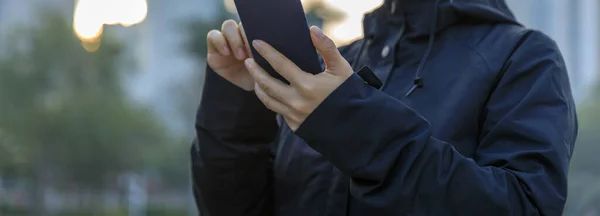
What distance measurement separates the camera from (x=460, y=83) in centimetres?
97

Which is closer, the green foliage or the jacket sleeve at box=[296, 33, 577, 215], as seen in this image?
the jacket sleeve at box=[296, 33, 577, 215]

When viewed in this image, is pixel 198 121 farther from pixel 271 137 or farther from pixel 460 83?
pixel 460 83

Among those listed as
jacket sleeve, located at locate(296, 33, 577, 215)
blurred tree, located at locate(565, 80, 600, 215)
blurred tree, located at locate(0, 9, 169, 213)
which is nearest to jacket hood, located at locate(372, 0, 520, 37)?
jacket sleeve, located at locate(296, 33, 577, 215)

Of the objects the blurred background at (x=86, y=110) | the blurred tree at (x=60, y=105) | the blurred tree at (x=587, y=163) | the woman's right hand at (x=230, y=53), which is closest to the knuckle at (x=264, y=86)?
the woman's right hand at (x=230, y=53)

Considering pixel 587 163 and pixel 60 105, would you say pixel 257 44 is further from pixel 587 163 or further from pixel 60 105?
pixel 60 105

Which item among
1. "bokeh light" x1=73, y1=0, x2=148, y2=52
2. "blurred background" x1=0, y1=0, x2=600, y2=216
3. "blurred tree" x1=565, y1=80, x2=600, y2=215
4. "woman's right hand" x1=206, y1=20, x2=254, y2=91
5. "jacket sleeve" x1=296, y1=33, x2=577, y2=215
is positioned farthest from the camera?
"blurred background" x1=0, y1=0, x2=600, y2=216

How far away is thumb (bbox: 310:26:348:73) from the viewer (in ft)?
2.69

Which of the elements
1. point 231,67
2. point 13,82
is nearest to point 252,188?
point 231,67

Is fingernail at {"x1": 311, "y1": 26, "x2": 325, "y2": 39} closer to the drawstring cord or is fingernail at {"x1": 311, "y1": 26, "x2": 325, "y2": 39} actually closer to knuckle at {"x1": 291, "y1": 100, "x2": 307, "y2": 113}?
knuckle at {"x1": 291, "y1": 100, "x2": 307, "y2": 113}

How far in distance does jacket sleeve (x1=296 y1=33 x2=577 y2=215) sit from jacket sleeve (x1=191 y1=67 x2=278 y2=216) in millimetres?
239

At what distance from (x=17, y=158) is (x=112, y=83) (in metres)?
2.44

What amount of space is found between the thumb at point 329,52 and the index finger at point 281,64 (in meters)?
0.03

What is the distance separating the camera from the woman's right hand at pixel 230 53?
3.27 feet

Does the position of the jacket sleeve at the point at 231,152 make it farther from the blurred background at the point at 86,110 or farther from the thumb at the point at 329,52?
the blurred background at the point at 86,110
